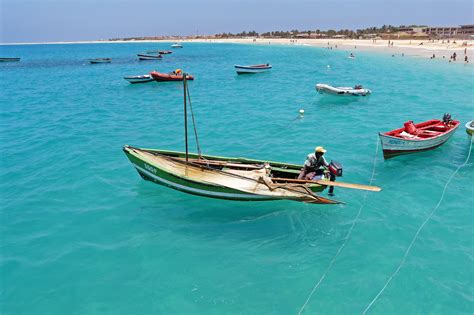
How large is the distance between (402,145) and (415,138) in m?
1.48

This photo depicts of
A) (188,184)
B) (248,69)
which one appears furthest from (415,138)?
(248,69)

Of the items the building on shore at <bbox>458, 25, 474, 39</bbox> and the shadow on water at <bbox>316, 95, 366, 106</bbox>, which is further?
the building on shore at <bbox>458, 25, 474, 39</bbox>

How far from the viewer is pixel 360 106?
114 feet

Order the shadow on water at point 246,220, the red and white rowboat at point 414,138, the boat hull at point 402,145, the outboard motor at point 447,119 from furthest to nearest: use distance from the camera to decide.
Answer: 1. the outboard motor at point 447,119
2. the red and white rowboat at point 414,138
3. the boat hull at point 402,145
4. the shadow on water at point 246,220

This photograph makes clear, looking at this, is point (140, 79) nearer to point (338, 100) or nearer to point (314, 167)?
point (338, 100)

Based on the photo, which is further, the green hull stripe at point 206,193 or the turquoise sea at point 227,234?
the green hull stripe at point 206,193

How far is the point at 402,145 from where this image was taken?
19.0 m

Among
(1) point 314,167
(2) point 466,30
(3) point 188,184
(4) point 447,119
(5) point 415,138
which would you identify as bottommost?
(3) point 188,184

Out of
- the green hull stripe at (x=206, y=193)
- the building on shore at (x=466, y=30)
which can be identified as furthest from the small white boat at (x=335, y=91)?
the building on shore at (x=466, y=30)

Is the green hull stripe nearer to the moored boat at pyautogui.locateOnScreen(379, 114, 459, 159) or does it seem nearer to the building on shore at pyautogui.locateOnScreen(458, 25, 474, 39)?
the moored boat at pyautogui.locateOnScreen(379, 114, 459, 159)

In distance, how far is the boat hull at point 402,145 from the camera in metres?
18.8

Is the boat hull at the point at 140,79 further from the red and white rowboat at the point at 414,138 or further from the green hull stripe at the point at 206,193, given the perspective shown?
the red and white rowboat at the point at 414,138

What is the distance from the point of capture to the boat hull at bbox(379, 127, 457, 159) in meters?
18.8

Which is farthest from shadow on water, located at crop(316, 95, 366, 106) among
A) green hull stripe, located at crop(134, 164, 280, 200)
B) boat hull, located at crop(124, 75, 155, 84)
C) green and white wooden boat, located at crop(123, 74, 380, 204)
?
boat hull, located at crop(124, 75, 155, 84)
